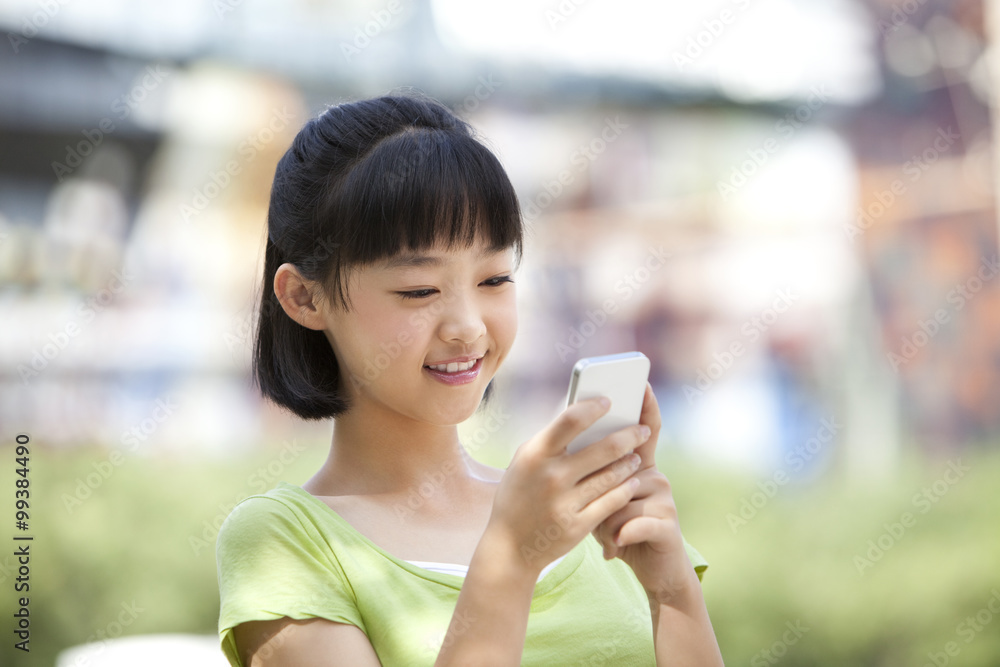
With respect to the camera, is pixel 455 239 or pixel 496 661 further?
pixel 455 239

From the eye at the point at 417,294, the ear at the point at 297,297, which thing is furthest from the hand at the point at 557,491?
the ear at the point at 297,297

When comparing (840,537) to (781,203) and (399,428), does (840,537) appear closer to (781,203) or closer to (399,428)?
(781,203)

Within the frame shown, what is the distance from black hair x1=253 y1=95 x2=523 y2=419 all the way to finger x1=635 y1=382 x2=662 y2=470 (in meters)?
0.35

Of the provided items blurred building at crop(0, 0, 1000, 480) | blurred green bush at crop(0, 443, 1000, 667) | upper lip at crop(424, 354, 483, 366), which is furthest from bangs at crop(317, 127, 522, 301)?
blurred building at crop(0, 0, 1000, 480)

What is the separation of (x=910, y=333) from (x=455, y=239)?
5057mm

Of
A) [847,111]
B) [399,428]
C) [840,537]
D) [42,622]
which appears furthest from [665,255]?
[399,428]

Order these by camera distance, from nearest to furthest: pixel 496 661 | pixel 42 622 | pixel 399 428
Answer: pixel 496 661, pixel 399 428, pixel 42 622

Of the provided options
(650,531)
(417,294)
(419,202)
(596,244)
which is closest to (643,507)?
(650,531)

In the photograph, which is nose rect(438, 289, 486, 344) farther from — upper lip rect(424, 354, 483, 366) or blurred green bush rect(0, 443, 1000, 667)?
blurred green bush rect(0, 443, 1000, 667)

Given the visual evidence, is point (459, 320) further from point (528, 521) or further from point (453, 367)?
point (528, 521)

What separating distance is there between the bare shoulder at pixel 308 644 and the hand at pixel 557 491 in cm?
25

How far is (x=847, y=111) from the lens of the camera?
19.6ft

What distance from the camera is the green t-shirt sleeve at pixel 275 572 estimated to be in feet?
4.00

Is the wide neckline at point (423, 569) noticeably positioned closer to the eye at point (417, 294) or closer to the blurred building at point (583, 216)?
the eye at point (417, 294)
